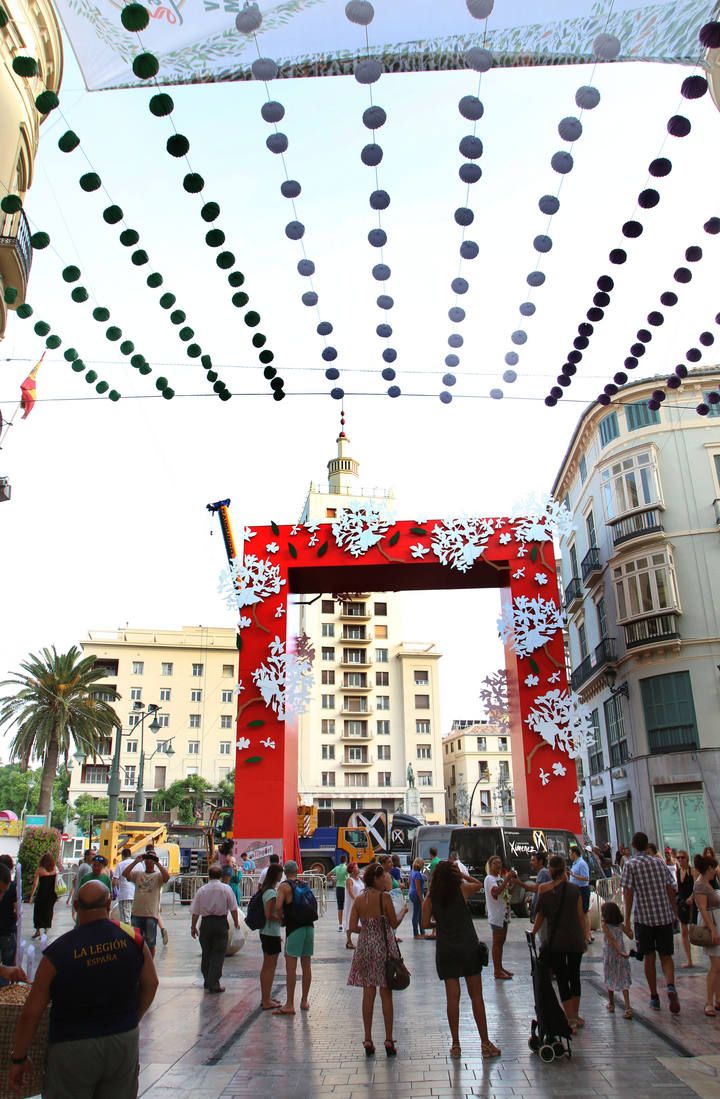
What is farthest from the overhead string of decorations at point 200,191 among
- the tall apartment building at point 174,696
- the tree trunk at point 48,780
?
the tall apartment building at point 174,696

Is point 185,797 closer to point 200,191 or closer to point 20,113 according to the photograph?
point 20,113

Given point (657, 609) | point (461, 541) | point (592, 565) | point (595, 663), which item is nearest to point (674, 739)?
point (657, 609)

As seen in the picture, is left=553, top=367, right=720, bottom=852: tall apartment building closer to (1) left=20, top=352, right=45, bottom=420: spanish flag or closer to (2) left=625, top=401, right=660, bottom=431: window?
(2) left=625, top=401, right=660, bottom=431: window

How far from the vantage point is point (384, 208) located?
8320mm

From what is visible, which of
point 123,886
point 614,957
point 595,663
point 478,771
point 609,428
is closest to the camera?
point 614,957

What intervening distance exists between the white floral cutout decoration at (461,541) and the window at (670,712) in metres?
8.17

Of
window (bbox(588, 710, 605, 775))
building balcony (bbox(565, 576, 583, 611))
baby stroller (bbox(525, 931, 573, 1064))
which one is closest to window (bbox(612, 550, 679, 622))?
building balcony (bbox(565, 576, 583, 611))

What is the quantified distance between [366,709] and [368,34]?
6087 centimetres

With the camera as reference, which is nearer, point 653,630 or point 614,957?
point 614,957

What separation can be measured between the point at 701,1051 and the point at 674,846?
20488mm

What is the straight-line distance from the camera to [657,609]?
2769 cm

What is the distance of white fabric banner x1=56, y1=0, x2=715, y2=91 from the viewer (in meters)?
7.52

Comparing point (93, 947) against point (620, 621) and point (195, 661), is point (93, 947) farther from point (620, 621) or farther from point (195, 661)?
point (195, 661)

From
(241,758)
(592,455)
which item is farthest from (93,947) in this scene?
(592,455)
